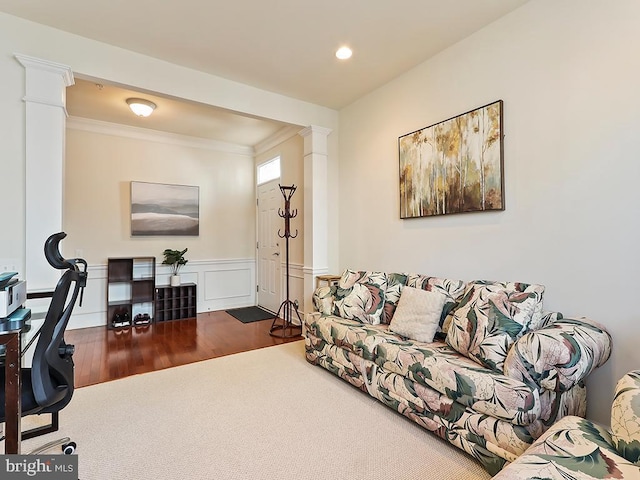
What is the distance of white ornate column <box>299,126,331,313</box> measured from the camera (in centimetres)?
406

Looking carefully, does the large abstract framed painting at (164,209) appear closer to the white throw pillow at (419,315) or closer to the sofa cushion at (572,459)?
the white throw pillow at (419,315)

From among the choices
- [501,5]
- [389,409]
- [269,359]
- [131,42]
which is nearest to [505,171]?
[501,5]

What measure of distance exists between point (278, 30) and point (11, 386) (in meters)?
2.82

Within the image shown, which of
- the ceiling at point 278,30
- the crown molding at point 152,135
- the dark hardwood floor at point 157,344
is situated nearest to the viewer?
the ceiling at point 278,30

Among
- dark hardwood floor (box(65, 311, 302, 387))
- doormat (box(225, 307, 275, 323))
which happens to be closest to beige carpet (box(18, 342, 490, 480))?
dark hardwood floor (box(65, 311, 302, 387))

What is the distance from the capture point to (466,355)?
2076 millimetres

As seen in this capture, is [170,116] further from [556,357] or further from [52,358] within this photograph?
[556,357]

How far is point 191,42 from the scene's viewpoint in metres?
2.74

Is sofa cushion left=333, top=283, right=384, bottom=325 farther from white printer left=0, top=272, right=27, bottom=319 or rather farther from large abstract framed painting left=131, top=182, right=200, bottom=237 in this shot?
large abstract framed painting left=131, top=182, right=200, bottom=237

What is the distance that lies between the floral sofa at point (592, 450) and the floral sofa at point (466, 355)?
25cm

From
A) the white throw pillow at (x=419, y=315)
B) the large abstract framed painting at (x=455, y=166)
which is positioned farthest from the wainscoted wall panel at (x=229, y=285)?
the white throw pillow at (x=419, y=315)

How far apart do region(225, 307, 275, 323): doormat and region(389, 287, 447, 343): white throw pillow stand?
2746mm

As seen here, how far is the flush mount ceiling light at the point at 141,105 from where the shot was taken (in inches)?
147

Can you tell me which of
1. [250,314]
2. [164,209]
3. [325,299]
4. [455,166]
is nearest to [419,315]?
[325,299]
